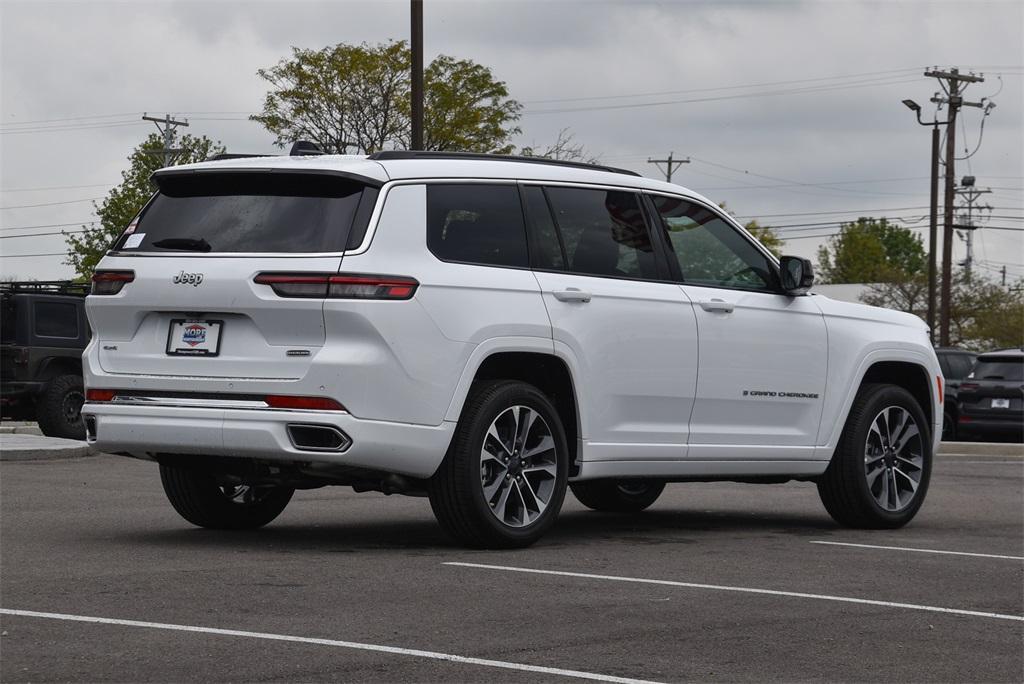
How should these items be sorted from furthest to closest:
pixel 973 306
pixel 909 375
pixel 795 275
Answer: pixel 973 306, pixel 909 375, pixel 795 275

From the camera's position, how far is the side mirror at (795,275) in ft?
32.3

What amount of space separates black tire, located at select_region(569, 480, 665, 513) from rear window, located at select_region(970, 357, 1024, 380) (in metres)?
16.3

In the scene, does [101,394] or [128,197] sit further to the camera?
[128,197]

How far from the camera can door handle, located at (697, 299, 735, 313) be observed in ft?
30.6

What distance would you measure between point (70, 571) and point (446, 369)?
1980 mm

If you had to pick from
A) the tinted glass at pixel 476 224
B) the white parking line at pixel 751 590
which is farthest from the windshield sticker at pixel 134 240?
the white parking line at pixel 751 590

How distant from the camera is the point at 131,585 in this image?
6898mm

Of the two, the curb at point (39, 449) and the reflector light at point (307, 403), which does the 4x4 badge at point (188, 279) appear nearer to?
the reflector light at point (307, 403)

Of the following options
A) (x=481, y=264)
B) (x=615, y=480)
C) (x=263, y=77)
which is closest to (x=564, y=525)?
(x=615, y=480)

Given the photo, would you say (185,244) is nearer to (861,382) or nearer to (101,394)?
(101,394)

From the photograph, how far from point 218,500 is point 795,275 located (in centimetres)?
364

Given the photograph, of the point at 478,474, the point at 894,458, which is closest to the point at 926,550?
the point at 894,458

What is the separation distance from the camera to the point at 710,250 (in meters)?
9.68

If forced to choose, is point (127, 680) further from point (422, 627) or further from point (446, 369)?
point (446, 369)
